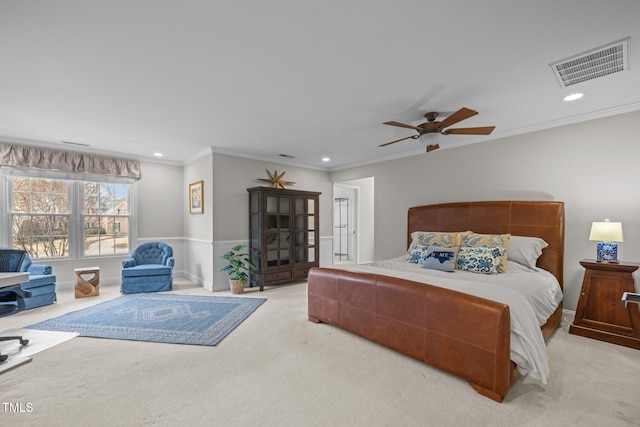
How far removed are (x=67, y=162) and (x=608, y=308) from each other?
770 centimetres

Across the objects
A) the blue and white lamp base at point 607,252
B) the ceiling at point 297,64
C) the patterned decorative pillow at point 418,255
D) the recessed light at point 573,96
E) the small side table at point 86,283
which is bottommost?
the small side table at point 86,283

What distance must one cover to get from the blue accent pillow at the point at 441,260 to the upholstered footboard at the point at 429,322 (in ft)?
3.10

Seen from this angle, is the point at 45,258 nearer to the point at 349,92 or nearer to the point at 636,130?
the point at 349,92

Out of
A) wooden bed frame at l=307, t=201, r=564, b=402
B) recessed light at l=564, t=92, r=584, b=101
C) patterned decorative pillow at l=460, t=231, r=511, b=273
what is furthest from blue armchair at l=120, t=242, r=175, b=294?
Answer: recessed light at l=564, t=92, r=584, b=101

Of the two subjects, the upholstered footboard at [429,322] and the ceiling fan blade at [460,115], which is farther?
the ceiling fan blade at [460,115]

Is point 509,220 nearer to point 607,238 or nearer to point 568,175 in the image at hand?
point 568,175

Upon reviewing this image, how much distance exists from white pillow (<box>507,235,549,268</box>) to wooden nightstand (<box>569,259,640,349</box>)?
1.43 ft

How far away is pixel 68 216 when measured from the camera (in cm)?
475

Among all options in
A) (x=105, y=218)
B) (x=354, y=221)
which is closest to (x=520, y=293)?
(x=354, y=221)

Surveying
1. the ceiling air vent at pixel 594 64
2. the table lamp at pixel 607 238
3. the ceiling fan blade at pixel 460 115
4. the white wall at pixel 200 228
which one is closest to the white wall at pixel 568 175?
the table lamp at pixel 607 238

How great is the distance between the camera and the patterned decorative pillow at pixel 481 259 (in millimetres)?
3020

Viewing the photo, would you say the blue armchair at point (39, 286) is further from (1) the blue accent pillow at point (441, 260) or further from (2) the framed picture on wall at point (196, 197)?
(1) the blue accent pillow at point (441, 260)

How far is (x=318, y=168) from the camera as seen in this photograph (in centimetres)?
621

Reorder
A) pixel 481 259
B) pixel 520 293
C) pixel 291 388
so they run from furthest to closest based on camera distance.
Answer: pixel 481 259, pixel 520 293, pixel 291 388
